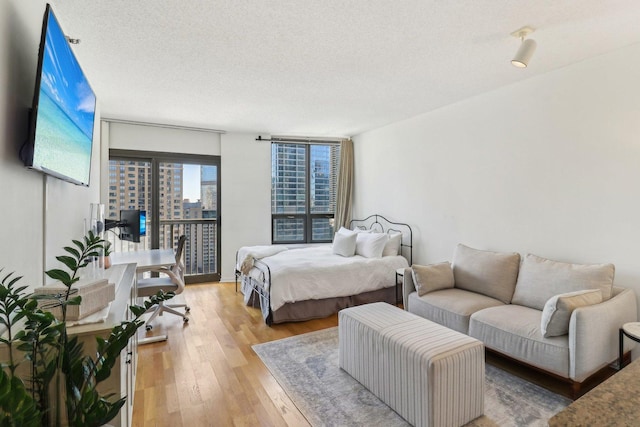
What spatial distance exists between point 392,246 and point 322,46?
9.20 feet

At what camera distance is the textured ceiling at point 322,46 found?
201 centimetres

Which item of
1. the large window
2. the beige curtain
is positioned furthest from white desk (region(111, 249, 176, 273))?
the beige curtain

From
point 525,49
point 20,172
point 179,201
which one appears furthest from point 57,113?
point 179,201

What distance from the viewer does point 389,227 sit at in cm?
499

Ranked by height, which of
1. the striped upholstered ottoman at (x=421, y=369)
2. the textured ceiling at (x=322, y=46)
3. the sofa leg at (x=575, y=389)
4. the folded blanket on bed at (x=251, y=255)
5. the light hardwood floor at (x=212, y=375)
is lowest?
the light hardwood floor at (x=212, y=375)

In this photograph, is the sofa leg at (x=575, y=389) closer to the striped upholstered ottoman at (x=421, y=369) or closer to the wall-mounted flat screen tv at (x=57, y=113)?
the striped upholstered ottoman at (x=421, y=369)

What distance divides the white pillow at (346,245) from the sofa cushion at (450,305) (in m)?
1.27

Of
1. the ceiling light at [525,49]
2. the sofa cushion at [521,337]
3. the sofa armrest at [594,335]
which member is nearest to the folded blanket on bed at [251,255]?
the sofa cushion at [521,337]

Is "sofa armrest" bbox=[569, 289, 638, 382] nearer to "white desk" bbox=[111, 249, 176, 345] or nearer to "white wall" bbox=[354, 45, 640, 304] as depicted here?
"white wall" bbox=[354, 45, 640, 304]

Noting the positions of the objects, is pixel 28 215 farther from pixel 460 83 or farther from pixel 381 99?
pixel 460 83

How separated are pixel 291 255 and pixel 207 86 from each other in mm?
2255

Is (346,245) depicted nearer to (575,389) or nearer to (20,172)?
(575,389)

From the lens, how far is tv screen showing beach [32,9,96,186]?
1.42m

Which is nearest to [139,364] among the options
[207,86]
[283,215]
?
[207,86]
